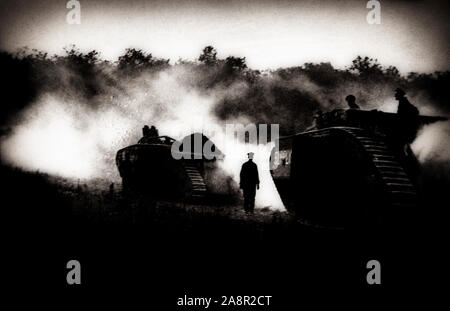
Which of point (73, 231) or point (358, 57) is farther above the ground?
point (358, 57)

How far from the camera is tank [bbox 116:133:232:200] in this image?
42.8 feet

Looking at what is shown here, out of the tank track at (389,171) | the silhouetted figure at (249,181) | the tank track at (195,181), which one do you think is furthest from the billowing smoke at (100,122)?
the tank track at (389,171)

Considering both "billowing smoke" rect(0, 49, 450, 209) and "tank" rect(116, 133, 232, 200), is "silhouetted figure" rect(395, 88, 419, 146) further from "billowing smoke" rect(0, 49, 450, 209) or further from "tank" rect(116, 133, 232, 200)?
"billowing smoke" rect(0, 49, 450, 209)

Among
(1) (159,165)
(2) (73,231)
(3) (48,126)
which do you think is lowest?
(2) (73,231)

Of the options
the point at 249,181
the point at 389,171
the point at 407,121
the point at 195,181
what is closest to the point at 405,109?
the point at 407,121

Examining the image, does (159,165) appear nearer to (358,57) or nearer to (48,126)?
(48,126)

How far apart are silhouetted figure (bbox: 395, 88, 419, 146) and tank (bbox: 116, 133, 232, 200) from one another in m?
6.74

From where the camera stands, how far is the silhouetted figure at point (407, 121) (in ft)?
26.3

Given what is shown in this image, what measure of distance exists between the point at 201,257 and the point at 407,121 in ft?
18.4

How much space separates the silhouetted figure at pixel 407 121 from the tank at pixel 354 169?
2 cm

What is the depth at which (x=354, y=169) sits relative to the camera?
7.37 m

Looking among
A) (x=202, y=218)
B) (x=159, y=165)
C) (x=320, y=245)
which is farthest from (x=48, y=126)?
(x=320, y=245)

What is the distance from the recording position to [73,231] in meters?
6.28

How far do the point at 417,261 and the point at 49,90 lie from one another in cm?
3832
